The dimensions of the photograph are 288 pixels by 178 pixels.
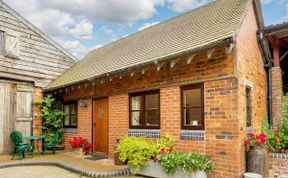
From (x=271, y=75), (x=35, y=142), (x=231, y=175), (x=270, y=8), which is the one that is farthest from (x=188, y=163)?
(x=35, y=142)

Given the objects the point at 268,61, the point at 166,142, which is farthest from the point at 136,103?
the point at 268,61

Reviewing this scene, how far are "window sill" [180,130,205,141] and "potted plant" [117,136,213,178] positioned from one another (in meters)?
0.35

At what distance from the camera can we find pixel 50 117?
1165 centimetres

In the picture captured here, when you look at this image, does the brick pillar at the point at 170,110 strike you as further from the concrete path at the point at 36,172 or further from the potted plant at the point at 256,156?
the concrete path at the point at 36,172

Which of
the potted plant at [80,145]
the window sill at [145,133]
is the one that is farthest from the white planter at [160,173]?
the potted plant at [80,145]

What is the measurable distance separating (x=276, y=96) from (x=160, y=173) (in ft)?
15.8

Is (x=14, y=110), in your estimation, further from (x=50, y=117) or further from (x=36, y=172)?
(x=36, y=172)

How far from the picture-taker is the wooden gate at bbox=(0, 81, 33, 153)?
1059 cm

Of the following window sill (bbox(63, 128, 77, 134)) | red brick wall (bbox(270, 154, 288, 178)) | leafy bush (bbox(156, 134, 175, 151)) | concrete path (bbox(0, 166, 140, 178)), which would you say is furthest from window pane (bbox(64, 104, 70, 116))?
red brick wall (bbox(270, 154, 288, 178))

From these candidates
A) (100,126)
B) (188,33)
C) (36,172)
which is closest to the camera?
(36,172)

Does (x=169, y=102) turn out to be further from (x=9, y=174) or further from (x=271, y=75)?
(x=9, y=174)

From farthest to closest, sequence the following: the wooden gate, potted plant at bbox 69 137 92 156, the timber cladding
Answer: the timber cladding
the wooden gate
potted plant at bbox 69 137 92 156

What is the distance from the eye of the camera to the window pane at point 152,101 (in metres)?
7.86

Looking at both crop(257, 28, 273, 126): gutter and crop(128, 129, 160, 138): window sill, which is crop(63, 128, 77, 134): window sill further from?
crop(257, 28, 273, 126): gutter
